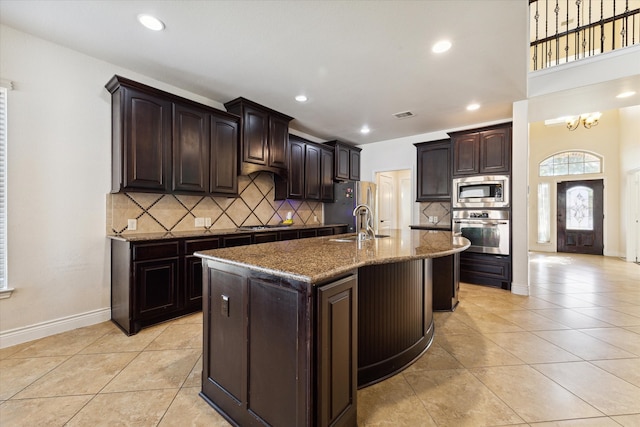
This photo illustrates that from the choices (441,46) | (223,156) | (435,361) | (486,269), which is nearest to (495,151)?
(486,269)

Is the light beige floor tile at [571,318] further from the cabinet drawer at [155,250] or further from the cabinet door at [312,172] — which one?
the cabinet drawer at [155,250]

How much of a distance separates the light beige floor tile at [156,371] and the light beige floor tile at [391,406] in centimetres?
117

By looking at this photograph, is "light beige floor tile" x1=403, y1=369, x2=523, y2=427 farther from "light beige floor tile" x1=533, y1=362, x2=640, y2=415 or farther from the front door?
the front door

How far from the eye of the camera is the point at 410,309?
2.00m

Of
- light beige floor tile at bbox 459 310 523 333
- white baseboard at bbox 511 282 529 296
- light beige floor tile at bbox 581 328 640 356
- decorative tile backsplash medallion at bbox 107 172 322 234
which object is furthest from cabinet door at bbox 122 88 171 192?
white baseboard at bbox 511 282 529 296

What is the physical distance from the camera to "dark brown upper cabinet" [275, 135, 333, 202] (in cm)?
448

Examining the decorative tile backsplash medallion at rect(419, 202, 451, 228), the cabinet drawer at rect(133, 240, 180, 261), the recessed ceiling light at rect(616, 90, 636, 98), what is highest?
the recessed ceiling light at rect(616, 90, 636, 98)

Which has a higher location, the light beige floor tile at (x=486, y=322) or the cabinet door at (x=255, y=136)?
the cabinet door at (x=255, y=136)

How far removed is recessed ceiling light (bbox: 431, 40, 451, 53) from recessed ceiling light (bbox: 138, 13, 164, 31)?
226 centimetres

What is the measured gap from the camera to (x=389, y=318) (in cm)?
183

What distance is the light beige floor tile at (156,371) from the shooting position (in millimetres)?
1744

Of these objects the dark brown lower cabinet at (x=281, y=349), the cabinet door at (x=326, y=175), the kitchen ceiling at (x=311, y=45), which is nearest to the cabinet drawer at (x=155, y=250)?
the dark brown lower cabinet at (x=281, y=349)

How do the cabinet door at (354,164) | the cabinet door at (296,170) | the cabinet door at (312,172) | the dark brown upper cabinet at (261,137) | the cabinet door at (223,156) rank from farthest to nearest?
1. the cabinet door at (354,164)
2. the cabinet door at (312,172)
3. the cabinet door at (296,170)
4. the dark brown upper cabinet at (261,137)
5. the cabinet door at (223,156)

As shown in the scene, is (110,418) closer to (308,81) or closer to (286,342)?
(286,342)
